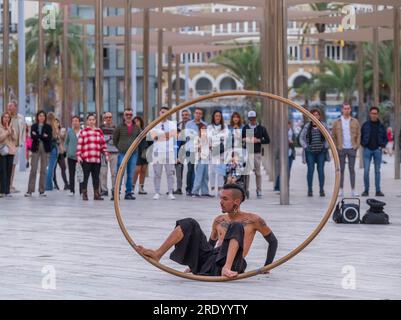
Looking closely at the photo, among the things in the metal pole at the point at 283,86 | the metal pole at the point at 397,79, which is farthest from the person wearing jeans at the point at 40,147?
the metal pole at the point at 397,79

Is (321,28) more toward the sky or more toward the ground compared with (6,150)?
more toward the sky

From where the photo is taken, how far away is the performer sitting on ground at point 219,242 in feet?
38.4

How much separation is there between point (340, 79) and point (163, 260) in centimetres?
7513

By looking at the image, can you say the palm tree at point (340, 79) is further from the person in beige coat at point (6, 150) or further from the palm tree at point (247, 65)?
the person in beige coat at point (6, 150)

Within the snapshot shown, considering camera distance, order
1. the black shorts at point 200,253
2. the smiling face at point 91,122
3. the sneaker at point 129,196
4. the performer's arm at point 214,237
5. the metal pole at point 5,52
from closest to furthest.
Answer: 1. the black shorts at point 200,253
2. the performer's arm at point 214,237
3. the smiling face at point 91,122
4. the sneaker at point 129,196
5. the metal pole at point 5,52

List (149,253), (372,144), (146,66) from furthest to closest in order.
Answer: (146,66)
(372,144)
(149,253)

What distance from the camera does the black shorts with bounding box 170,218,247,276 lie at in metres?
11.8

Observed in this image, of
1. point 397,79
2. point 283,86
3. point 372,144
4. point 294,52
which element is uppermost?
point 294,52

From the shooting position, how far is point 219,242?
12125 millimetres

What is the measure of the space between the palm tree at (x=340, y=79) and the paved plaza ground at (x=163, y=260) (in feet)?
212

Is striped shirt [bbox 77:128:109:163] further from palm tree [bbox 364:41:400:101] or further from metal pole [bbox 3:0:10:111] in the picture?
palm tree [bbox 364:41:400:101]

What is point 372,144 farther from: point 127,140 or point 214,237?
point 214,237

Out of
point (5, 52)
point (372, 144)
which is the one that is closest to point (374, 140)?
point (372, 144)

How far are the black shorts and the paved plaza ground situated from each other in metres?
0.18
